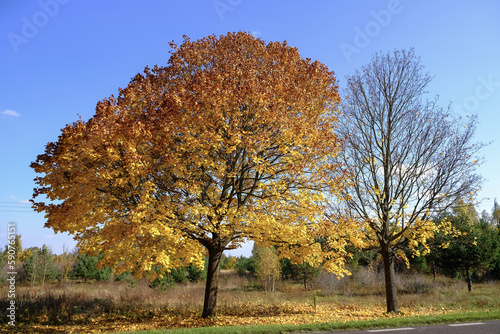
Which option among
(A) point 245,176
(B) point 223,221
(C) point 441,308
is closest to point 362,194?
(A) point 245,176

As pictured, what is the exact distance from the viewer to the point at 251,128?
12.4 m

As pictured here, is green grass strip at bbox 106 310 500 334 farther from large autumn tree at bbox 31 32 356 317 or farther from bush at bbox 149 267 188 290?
bush at bbox 149 267 188 290

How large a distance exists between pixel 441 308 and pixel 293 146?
14.0 m

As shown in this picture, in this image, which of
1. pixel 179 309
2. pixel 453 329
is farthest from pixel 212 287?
pixel 453 329

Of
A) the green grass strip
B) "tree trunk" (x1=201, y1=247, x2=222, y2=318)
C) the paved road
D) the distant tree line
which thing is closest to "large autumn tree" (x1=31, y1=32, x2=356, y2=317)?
"tree trunk" (x1=201, y1=247, x2=222, y2=318)

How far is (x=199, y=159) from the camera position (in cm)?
1120

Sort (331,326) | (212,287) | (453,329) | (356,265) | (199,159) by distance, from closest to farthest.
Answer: (453,329)
(331,326)
(199,159)
(212,287)
(356,265)

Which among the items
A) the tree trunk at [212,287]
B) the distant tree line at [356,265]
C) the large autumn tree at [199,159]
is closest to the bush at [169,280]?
the distant tree line at [356,265]

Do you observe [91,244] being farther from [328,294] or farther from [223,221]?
[328,294]

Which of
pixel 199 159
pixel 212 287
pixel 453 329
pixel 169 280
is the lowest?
pixel 169 280

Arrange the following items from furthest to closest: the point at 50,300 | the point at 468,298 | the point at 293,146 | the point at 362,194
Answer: the point at 468,298 → the point at 50,300 → the point at 362,194 → the point at 293,146

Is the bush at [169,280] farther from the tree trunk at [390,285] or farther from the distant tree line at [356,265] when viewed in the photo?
the tree trunk at [390,285]

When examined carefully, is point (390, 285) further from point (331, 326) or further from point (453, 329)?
point (331, 326)

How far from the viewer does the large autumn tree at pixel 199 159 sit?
10633 millimetres
